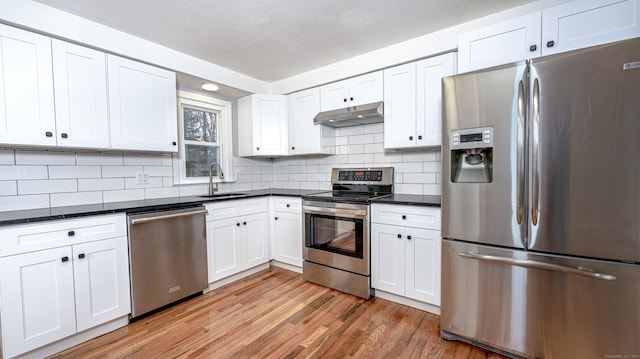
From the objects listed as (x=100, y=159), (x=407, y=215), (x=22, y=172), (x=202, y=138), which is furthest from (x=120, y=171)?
(x=407, y=215)

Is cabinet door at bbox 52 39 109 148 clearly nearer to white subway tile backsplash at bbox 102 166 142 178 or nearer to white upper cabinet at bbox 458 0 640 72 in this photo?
white subway tile backsplash at bbox 102 166 142 178

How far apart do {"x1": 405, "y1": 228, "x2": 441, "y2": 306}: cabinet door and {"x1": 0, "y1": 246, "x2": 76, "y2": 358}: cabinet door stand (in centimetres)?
245

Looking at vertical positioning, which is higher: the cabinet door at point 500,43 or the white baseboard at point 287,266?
the cabinet door at point 500,43

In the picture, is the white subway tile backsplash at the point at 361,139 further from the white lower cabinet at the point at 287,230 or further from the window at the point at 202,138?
the window at the point at 202,138

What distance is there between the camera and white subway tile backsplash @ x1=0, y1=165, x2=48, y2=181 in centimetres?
191

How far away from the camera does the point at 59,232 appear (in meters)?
1.73

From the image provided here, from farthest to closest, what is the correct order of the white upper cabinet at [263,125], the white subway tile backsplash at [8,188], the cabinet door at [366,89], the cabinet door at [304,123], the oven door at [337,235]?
the white upper cabinet at [263,125] → the cabinet door at [304,123] → the cabinet door at [366,89] → the oven door at [337,235] → the white subway tile backsplash at [8,188]

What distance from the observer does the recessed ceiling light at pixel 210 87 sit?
117 inches

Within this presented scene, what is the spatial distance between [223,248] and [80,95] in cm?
172

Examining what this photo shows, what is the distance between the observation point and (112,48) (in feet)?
7.04

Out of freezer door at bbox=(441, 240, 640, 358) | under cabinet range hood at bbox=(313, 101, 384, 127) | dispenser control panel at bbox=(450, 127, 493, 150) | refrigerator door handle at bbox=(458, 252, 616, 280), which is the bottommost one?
freezer door at bbox=(441, 240, 640, 358)

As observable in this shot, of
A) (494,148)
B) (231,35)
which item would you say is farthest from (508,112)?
(231,35)

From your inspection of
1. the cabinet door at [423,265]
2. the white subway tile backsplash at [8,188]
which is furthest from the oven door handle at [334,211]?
the white subway tile backsplash at [8,188]

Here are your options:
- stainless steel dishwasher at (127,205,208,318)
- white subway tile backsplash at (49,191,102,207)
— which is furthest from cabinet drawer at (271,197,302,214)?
white subway tile backsplash at (49,191,102,207)
